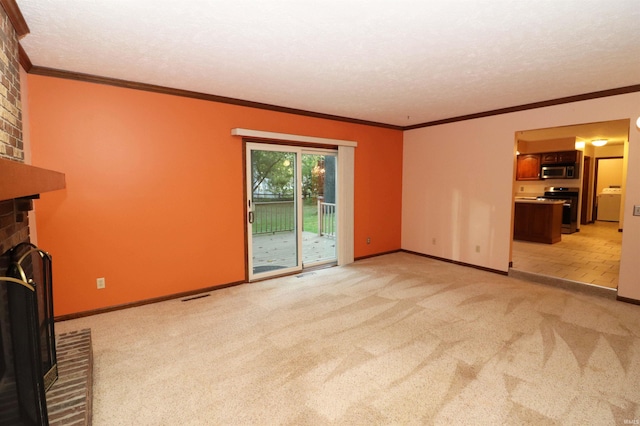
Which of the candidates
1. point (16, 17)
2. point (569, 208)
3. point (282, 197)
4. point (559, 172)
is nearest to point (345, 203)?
point (282, 197)

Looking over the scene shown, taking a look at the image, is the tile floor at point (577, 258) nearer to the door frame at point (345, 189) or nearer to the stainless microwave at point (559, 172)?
the stainless microwave at point (559, 172)

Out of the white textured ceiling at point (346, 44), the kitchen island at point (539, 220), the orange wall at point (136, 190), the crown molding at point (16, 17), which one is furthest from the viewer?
the kitchen island at point (539, 220)

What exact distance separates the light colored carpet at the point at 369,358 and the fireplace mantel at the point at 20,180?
56.4 inches

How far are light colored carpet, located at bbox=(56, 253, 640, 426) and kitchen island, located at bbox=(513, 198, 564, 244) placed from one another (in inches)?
121

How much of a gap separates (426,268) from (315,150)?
2599 mm

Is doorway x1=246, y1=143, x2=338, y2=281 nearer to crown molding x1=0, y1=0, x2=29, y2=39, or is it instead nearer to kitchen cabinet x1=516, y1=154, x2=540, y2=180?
crown molding x1=0, y1=0, x2=29, y2=39

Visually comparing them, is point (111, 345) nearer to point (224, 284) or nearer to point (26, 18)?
point (224, 284)

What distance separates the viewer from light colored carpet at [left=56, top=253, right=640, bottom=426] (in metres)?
1.99

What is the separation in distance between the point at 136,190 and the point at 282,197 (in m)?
1.91

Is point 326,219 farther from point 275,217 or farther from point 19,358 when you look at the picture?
point 19,358

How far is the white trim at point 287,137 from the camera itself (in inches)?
161

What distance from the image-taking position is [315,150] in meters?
5.02

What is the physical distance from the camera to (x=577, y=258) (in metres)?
5.40

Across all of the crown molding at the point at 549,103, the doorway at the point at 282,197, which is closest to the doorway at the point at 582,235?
the crown molding at the point at 549,103
